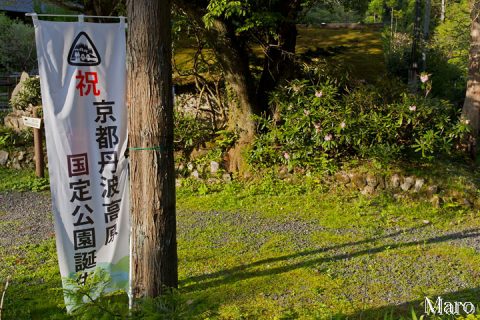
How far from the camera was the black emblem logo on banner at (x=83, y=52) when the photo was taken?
3.93 m

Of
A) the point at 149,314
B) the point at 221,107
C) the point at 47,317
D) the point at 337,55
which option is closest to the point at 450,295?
the point at 149,314

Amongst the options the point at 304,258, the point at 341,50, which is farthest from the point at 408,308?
the point at 341,50

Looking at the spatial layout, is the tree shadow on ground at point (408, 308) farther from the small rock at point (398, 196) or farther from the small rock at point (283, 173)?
the small rock at point (283, 173)

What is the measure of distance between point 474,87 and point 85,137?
8020mm

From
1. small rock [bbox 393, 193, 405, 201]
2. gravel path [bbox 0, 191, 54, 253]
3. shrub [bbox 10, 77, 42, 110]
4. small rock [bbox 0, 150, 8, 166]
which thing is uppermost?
shrub [bbox 10, 77, 42, 110]

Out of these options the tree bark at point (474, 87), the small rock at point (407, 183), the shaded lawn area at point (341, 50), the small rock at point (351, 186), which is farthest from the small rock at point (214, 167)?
the tree bark at point (474, 87)

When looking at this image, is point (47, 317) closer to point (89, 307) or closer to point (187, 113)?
point (89, 307)

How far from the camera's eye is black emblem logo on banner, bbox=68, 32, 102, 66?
12.9ft

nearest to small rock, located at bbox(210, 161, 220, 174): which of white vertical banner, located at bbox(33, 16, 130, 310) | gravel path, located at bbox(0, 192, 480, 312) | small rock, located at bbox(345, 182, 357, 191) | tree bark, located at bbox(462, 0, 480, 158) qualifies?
gravel path, located at bbox(0, 192, 480, 312)

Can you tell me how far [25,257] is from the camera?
5.82 m

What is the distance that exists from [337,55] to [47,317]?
27.0 feet

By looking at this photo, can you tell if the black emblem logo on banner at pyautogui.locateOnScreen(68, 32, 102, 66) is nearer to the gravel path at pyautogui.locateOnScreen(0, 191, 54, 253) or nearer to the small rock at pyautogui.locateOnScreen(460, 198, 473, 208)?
the gravel path at pyautogui.locateOnScreen(0, 191, 54, 253)

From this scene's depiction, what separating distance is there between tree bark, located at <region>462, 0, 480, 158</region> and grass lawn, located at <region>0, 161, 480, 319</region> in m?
1.78

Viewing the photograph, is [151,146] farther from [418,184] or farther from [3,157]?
[3,157]
